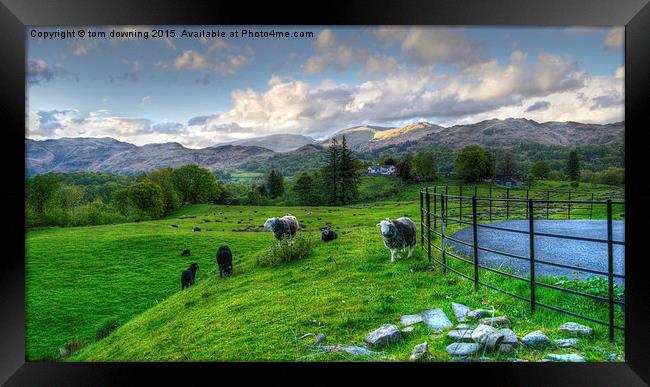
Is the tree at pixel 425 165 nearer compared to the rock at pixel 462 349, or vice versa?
the rock at pixel 462 349

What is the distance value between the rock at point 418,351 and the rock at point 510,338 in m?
0.70

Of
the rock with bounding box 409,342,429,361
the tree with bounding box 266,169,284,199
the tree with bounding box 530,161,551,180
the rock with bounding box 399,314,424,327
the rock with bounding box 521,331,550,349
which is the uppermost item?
the tree with bounding box 530,161,551,180

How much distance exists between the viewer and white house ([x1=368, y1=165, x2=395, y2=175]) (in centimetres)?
1406

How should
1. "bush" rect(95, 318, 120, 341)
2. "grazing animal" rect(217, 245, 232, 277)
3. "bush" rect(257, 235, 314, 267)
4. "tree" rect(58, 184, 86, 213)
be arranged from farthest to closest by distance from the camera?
"tree" rect(58, 184, 86, 213)
"grazing animal" rect(217, 245, 232, 277)
"bush" rect(95, 318, 120, 341)
"bush" rect(257, 235, 314, 267)

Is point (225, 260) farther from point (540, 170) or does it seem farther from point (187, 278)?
point (540, 170)

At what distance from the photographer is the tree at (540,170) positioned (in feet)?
41.7

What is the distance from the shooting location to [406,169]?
14.6m

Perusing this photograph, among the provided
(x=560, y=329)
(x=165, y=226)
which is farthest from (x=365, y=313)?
(x=165, y=226)

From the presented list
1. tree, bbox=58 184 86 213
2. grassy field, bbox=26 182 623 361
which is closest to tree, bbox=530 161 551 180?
grassy field, bbox=26 182 623 361

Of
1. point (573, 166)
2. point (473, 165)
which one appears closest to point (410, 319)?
point (573, 166)

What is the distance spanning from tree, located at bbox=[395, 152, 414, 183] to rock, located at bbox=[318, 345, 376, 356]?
1139cm

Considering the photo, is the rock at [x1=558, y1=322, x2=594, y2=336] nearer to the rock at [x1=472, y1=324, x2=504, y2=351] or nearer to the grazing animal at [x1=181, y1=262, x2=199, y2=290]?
the rock at [x1=472, y1=324, x2=504, y2=351]
